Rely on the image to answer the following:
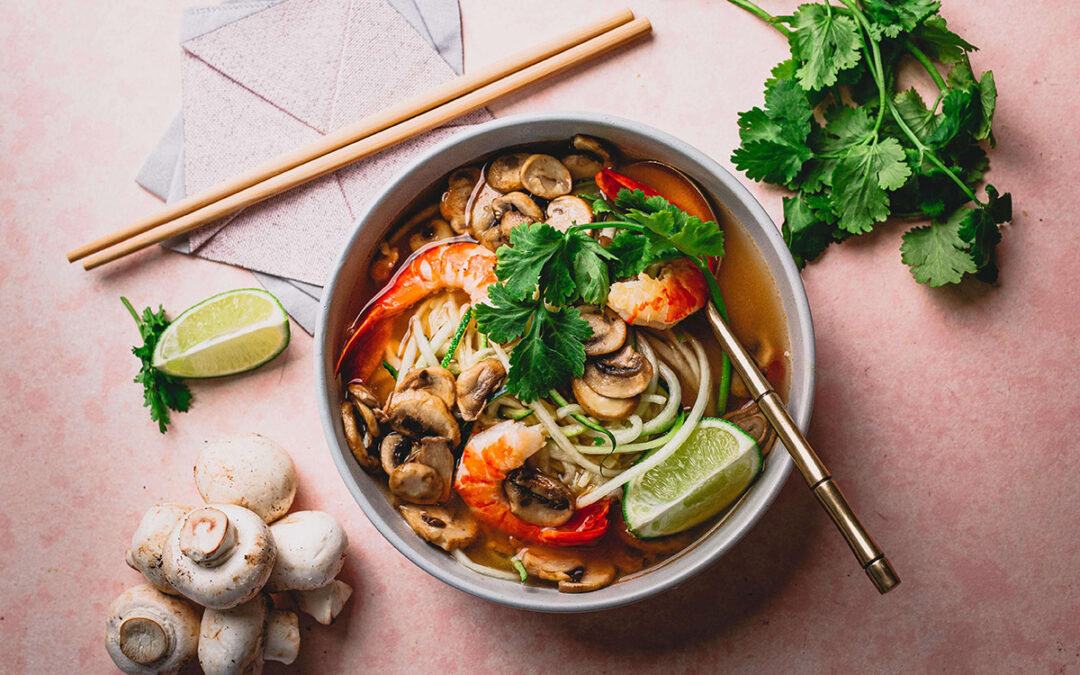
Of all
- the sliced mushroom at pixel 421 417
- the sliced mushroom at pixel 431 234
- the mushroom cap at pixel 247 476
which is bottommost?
the mushroom cap at pixel 247 476

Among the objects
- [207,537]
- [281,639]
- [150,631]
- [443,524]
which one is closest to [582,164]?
[443,524]

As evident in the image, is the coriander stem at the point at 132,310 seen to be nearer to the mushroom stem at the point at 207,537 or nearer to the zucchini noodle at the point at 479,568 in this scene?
the mushroom stem at the point at 207,537

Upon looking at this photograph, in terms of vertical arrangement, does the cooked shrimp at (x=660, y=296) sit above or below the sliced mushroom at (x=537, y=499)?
above

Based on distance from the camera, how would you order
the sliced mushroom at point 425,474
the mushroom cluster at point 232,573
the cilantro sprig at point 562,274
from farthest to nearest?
the mushroom cluster at point 232,573 < the sliced mushroom at point 425,474 < the cilantro sprig at point 562,274

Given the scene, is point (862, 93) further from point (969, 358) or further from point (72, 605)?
point (72, 605)

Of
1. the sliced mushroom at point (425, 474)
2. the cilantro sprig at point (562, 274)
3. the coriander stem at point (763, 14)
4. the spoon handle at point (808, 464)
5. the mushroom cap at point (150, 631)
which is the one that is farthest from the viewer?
the coriander stem at point (763, 14)

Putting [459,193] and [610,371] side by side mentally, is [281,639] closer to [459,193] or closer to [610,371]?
[610,371]

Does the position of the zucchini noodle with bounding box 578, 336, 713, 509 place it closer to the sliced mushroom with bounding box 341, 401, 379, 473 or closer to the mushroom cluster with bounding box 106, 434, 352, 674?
the sliced mushroom with bounding box 341, 401, 379, 473

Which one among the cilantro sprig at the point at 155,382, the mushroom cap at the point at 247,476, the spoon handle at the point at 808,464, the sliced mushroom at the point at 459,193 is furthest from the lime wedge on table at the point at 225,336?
the spoon handle at the point at 808,464
